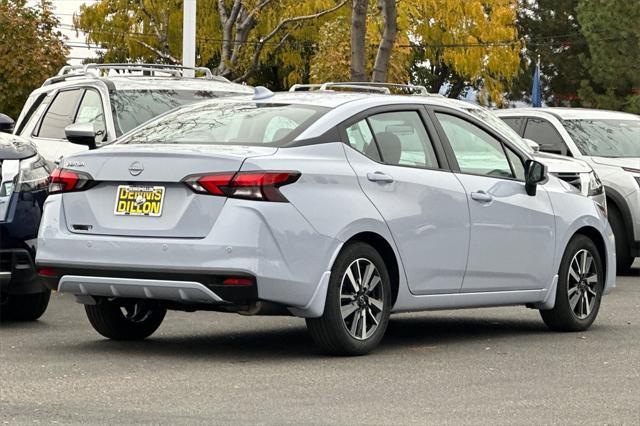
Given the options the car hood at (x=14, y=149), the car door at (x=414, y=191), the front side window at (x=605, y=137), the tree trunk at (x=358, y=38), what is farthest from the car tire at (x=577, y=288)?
the tree trunk at (x=358, y=38)

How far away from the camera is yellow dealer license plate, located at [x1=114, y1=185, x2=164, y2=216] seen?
30.3 ft

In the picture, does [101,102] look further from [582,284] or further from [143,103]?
[582,284]

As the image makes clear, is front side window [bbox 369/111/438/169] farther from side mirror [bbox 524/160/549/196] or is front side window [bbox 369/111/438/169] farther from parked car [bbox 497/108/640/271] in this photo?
parked car [bbox 497/108/640/271]

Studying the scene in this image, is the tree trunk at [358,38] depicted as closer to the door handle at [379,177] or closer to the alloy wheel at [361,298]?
the door handle at [379,177]

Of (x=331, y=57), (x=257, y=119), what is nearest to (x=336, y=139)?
(x=257, y=119)

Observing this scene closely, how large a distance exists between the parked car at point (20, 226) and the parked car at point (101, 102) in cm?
213

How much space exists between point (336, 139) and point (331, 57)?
3260 centimetres

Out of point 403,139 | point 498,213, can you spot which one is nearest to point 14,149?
point 403,139

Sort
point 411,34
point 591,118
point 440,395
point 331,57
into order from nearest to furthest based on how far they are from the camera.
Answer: point 440,395, point 591,118, point 331,57, point 411,34

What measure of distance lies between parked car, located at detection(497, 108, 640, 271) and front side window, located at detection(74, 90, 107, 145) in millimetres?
4945

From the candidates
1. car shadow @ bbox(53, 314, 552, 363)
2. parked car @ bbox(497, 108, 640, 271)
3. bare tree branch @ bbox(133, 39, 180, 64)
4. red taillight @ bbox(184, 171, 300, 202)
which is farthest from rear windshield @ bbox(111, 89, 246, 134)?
bare tree branch @ bbox(133, 39, 180, 64)

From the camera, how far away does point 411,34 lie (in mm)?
53438

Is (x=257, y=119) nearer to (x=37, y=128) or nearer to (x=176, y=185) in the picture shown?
(x=176, y=185)

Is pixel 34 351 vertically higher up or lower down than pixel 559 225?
lower down
